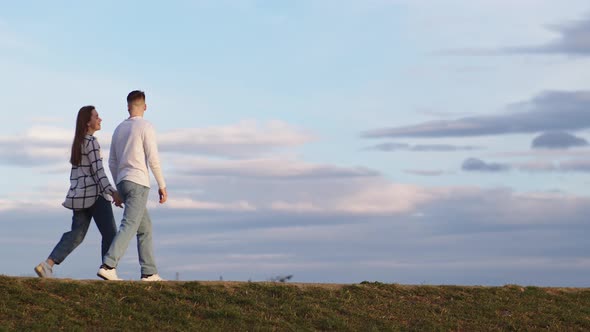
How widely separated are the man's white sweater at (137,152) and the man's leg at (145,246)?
0.56m

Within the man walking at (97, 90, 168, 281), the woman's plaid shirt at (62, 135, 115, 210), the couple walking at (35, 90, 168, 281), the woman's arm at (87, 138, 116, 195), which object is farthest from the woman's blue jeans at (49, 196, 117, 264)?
the man walking at (97, 90, 168, 281)

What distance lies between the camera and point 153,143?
40.5 ft

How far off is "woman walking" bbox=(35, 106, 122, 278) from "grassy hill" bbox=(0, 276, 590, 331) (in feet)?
2.45

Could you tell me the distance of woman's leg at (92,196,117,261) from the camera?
12.7 metres

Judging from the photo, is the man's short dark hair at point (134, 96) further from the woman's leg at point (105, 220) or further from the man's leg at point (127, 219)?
the woman's leg at point (105, 220)

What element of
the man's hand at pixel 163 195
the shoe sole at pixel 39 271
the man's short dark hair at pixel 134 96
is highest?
the man's short dark hair at pixel 134 96

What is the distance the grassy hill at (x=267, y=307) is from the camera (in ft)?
36.7

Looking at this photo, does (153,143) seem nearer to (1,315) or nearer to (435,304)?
(1,315)

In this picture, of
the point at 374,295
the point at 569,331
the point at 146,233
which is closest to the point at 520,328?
the point at 569,331

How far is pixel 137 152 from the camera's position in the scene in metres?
12.3

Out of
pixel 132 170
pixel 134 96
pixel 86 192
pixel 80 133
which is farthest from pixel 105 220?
pixel 134 96

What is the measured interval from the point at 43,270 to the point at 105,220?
0.99 meters

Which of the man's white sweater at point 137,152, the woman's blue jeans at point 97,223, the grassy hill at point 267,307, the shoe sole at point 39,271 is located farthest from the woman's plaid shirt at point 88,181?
the grassy hill at point 267,307

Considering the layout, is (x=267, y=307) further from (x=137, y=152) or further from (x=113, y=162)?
(x=113, y=162)
